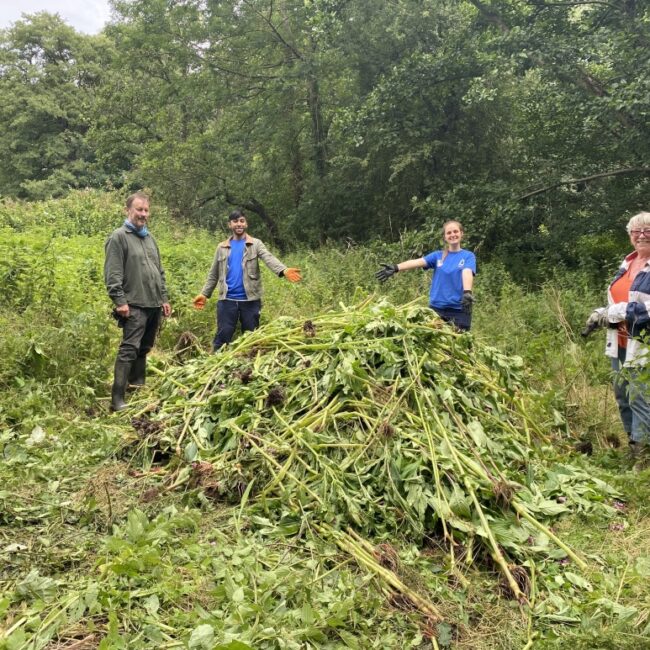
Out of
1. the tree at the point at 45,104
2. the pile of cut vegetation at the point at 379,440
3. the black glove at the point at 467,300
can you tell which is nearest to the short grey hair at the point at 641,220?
the pile of cut vegetation at the point at 379,440

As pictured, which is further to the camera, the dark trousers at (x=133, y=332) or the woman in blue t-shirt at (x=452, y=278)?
the woman in blue t-shirt at (x=452, y=278)

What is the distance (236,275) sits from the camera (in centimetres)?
585

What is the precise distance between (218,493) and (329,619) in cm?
127

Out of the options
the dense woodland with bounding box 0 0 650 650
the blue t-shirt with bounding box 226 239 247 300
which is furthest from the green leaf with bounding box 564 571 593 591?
the blue t-shirt with bounding box 226 239 247 300

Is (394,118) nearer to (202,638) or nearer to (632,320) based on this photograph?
(632,320)

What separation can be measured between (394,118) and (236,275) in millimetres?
7259

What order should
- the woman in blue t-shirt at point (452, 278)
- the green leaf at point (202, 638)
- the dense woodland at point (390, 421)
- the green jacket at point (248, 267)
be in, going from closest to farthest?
the green leaf at point (202, 638)
the dense woodland at point (390, 421)
the woman in blue t-shirt at point (452, 278)
the green jacket at point (248, 267)

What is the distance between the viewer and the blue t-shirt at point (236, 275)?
5.84 m

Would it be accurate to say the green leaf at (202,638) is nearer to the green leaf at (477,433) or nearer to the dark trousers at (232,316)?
the green leaf at (477,433)

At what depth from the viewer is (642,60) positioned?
818cm

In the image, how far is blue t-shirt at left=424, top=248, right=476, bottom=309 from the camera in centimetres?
521

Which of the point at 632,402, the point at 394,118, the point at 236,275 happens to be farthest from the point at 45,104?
the point at 632,402

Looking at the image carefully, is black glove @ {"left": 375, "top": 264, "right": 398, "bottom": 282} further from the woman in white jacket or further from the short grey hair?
the short grey hair

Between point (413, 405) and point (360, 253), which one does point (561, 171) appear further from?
point (413, 405)
